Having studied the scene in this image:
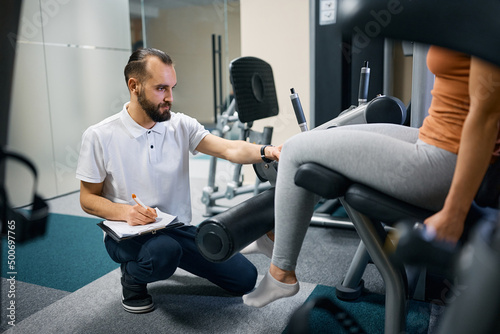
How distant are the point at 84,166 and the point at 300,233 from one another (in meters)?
0.91

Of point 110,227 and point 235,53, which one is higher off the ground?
point 235,53

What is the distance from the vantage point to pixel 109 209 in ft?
5.05

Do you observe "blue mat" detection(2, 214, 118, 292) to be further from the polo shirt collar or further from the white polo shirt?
the polo shirt collar

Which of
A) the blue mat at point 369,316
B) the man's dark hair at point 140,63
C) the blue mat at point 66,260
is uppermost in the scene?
the man's dark hair at point 140,63

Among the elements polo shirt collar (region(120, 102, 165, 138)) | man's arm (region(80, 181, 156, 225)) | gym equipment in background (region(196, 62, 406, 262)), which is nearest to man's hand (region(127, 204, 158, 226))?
man's arm (region(80, 181, 156, 225))

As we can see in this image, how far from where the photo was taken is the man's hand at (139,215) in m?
1.48

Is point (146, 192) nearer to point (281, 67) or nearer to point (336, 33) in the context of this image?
point (336, 33)

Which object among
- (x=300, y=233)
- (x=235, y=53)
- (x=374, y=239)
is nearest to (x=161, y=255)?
(x=300, y=233)

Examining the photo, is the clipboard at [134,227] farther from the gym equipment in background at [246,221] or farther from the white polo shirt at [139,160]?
the gym equipment in background at [246,221]

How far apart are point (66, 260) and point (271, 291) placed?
1474 mm

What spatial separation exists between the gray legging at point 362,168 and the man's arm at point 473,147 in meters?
0.08

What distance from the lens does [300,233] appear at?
3.39 ft

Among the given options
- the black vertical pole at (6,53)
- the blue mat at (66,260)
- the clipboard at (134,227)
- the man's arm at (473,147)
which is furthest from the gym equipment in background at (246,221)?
the blue mat at (66,260)

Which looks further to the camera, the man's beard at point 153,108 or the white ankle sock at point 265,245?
the man's beard at point 153,108
